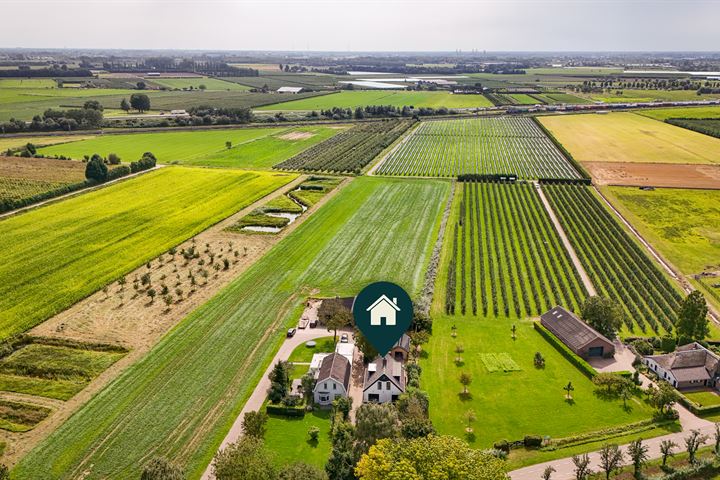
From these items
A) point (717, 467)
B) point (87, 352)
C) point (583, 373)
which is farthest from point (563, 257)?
point (87, 352)

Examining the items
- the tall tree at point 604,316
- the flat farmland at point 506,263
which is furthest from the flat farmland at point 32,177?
the tall tree at point 604,316

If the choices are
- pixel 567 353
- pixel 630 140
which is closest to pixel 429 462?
pixel 567 353

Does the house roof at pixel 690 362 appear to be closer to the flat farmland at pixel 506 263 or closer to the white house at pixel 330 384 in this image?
the flat farmland at pixel 506 263

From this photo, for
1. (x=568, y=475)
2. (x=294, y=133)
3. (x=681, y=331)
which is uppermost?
(x=294, y=133)

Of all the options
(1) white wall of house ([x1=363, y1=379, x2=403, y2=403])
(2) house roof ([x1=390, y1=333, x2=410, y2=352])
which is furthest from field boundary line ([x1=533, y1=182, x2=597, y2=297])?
(1) white wall of house ([x1=363, y1=379, x2=403, y2=403])

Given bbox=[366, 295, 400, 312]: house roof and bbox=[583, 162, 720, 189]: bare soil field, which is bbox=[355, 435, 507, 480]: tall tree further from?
bbox=[583, 162, 720, 189]: bare soil field

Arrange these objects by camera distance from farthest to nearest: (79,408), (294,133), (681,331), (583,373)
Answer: (294,133), (681,331), (583,373), (79,408)

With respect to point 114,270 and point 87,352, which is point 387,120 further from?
point 87,352
